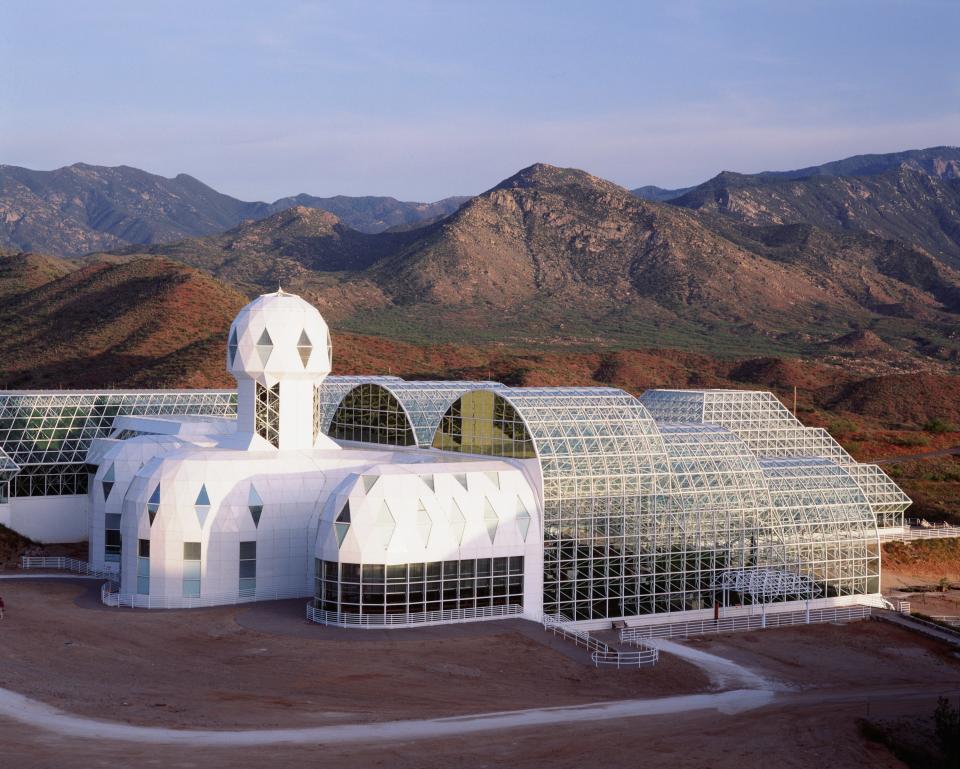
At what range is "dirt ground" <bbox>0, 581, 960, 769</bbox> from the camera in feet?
90.6

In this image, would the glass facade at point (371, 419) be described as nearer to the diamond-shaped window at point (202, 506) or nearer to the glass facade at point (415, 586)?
the diamond-shaped window at point (202, 506)

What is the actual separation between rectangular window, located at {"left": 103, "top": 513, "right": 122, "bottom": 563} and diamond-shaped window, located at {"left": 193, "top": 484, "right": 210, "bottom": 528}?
8814 millimetres

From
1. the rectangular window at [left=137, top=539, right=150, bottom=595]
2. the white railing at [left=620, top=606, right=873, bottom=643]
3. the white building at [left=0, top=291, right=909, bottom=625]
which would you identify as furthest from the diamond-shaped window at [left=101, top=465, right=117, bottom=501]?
the white railing at [left=620, top=606, right=873, bottom=643]

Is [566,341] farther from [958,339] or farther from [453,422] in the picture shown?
[453,422]

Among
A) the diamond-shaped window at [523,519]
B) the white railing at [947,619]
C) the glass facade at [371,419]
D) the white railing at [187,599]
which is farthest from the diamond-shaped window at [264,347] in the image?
the white railing at [947,619]

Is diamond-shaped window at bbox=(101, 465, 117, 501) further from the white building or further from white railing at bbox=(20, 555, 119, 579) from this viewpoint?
white railing at bbox=(20, 555, 119, 579)

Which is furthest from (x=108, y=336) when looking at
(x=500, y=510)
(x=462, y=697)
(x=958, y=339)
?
(x=958, y=339)

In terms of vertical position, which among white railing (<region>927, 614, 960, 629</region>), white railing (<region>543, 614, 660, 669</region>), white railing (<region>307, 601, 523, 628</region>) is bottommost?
white railing (<region>927, 614, 960, 629</region>)

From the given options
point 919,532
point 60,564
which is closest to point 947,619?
point 919,532

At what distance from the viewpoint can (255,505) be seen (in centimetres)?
4497

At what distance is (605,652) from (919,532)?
1365 inches

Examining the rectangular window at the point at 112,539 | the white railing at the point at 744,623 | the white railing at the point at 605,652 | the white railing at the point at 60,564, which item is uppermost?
the rectangular window at the point at 112,539

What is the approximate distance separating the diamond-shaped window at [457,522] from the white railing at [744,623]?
22.3 ft

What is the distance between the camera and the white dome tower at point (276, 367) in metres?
50.0
